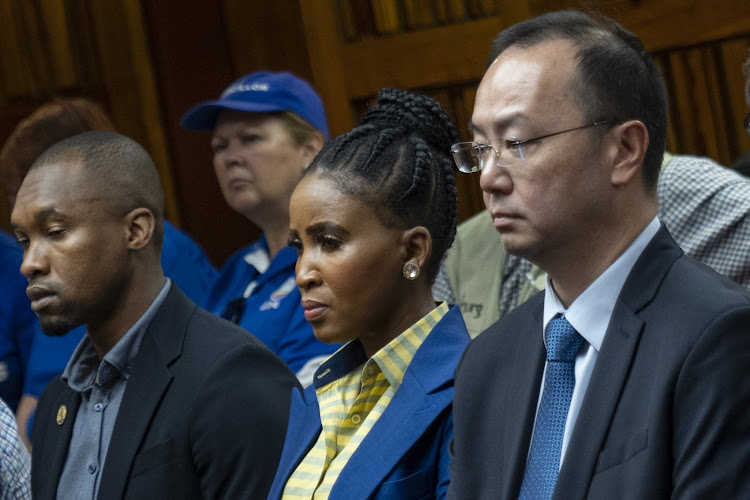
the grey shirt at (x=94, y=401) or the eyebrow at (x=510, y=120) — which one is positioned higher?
the eyebrow at (x=510, y=120)

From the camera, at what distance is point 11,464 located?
6.18 feet

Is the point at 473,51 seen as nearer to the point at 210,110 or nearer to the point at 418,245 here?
the point at 210,110

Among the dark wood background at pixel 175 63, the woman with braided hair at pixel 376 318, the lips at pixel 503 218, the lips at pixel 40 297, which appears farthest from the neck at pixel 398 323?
the dark wood background at pixel 175 63

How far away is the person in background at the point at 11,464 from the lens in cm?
187

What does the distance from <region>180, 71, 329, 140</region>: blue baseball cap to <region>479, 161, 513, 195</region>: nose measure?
62.8 inches

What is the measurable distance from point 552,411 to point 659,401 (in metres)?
0.20

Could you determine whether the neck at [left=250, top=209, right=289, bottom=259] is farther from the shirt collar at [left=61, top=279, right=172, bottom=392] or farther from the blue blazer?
the blue blazer

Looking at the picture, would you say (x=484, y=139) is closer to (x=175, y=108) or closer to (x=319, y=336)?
(x=319, y=336)

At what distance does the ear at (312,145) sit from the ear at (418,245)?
1.08 m

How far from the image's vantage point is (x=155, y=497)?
1.93 m

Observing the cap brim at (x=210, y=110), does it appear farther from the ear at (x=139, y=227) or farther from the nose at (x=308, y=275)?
the nose at (x=308, y=275)

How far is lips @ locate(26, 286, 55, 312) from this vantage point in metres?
2.18

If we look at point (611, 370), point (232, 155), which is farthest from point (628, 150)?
point (232, 155)

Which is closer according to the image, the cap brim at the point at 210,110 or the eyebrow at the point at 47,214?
the eyebrow at the point at 47,214
